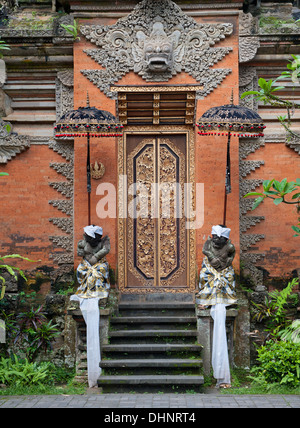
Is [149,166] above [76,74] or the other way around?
the other way around

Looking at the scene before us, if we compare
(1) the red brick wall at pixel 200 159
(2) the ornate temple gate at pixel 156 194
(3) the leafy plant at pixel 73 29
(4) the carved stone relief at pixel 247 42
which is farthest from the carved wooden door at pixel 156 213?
(3) the leafy plant at pixel 73 29

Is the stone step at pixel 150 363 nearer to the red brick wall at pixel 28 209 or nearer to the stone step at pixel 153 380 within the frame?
the stone step at pixel 153 380

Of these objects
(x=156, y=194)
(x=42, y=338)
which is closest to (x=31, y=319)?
(x=42, y=338)

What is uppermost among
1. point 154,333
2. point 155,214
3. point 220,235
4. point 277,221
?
point 155,214

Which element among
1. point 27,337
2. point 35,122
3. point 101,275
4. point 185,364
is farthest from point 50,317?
point 35,122

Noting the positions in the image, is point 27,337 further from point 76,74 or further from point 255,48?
point 255,48

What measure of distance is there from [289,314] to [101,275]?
3.03m

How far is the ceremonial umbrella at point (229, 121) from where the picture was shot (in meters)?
8.28

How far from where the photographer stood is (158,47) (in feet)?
30.0

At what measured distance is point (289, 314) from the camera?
9.02 m

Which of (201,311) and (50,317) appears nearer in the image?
(201,311)

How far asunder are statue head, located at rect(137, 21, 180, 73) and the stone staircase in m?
3.82

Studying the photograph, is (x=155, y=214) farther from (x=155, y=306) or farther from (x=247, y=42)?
(x=247, y=42)

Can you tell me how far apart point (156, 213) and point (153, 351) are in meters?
2.45
